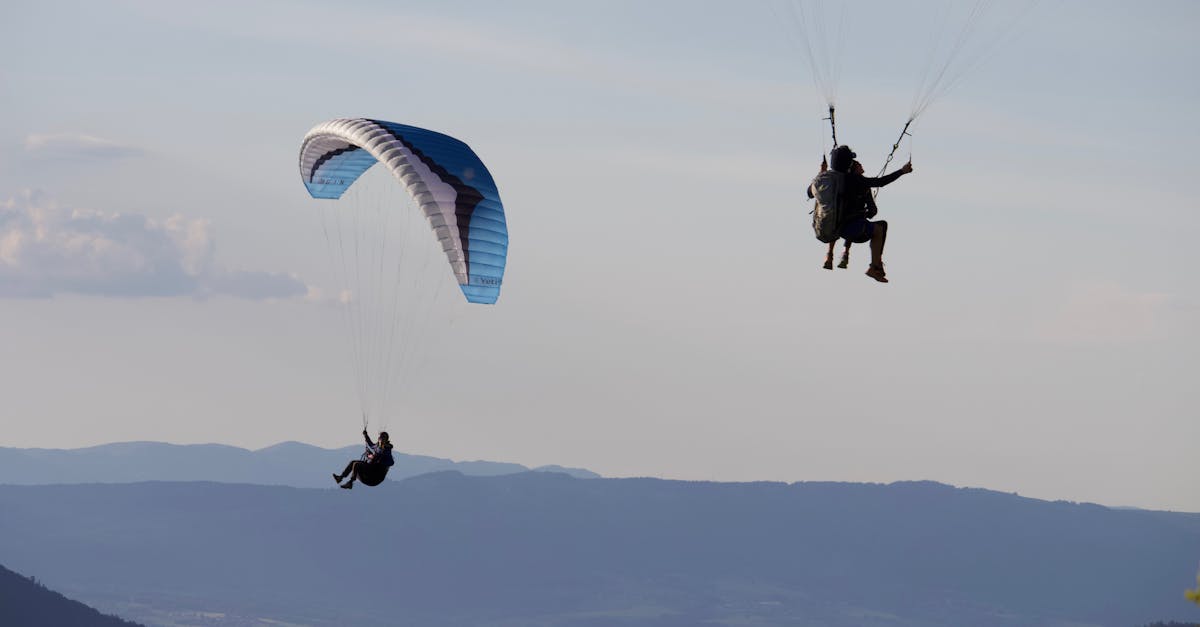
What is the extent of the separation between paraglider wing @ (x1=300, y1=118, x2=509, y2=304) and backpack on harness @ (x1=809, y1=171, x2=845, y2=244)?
46.8 ft

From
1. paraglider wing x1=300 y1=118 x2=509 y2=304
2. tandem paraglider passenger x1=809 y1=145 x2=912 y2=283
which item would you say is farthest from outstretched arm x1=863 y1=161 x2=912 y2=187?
paraglider wing x1=300 y1=118 x2=509 y2=304

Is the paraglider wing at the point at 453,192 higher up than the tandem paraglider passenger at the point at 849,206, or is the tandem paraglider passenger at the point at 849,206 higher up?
the paraglider wing at the point at 453,192

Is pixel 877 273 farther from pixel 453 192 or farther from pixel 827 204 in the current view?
pixel 453 192

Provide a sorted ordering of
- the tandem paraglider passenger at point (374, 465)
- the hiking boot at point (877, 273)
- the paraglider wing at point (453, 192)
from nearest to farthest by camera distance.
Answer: the hiking boot at point (877, 273)
the tandem paraglider passenger at point (374, 465)
the paraglider wing at point (453, 192)

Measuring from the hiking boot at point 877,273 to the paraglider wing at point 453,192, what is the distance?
617 inches

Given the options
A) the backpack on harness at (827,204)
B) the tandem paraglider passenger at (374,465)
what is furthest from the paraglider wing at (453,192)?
the backpack on harness at (827,204)

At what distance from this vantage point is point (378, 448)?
4622 cm

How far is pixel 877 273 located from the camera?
3569 centimetres

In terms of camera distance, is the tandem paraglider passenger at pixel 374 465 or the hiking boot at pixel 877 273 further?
the tandem paraglider passenger at pixel 374 465

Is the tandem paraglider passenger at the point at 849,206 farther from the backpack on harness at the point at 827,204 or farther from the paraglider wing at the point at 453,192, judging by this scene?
the paraglider wing at the point at 453,192

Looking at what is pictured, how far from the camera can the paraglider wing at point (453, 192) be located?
161 feet

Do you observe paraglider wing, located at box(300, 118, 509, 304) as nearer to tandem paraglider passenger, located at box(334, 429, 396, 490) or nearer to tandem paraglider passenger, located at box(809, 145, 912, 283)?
tandem paraglider passenger, located at box(334, 429, 396, 490)

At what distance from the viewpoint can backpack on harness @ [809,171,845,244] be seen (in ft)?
120

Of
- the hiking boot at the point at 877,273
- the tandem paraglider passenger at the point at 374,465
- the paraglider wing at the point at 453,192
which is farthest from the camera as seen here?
the paraglider wing at the point at 453,192
